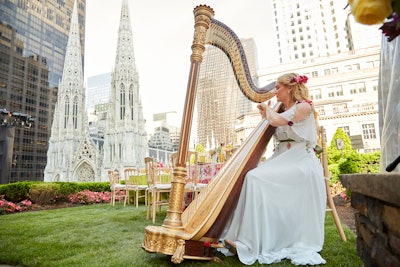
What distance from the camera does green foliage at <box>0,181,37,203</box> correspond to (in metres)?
9.27

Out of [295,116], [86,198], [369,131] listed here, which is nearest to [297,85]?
[295,116]

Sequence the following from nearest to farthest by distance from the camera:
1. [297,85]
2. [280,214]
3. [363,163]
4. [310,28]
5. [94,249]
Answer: [280,214]
[297,85]
[94,249]
[363,163]
[310,28]

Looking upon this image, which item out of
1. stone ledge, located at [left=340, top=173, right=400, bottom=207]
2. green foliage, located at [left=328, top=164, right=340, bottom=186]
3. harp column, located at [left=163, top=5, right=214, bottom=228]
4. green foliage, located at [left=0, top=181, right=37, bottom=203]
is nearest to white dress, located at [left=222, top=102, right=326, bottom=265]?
harp column, located at [left=163, top=5, right=214, bottom=228]

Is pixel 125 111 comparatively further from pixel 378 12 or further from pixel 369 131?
pixel 378 12

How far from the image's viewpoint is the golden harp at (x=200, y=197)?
2.06 meters

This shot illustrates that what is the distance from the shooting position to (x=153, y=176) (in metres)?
5.06

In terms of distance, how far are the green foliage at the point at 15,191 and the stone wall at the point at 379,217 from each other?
1076 centimetres

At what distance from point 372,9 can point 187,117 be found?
1.92 metres

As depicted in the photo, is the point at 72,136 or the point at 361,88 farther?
the point at 72,136

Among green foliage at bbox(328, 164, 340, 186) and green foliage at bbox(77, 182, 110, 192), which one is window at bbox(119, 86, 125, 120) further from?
green foliage at bbox(328, 164, 340, 186)

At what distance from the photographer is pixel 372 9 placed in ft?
1.78

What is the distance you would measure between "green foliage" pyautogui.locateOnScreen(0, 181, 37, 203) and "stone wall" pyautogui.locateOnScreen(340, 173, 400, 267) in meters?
10.8

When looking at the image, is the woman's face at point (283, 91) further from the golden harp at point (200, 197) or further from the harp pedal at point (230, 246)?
the harp pedal at point (230, 246)

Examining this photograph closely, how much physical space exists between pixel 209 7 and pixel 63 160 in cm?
3930
